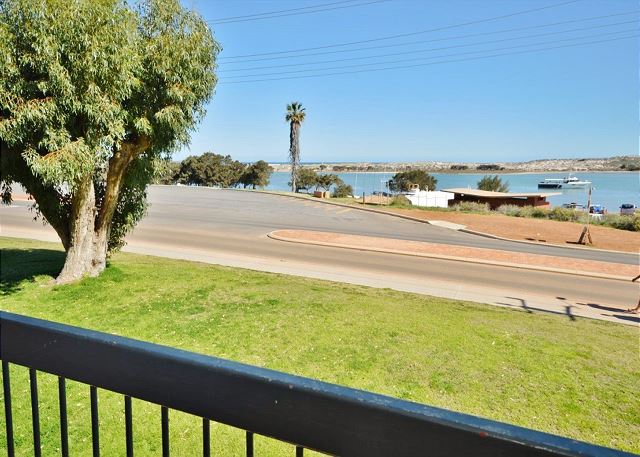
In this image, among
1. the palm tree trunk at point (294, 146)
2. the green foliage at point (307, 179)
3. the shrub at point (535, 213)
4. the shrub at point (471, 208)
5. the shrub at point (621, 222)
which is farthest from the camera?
the green foliage at point (307, 179)

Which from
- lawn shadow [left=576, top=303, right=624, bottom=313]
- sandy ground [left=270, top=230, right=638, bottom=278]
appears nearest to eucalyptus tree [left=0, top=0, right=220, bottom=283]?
sandy ground [left=270, top=230, right=638, bottom=278]

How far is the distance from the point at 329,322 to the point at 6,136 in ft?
21.7

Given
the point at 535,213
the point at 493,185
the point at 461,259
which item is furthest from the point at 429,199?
the point at 461,259

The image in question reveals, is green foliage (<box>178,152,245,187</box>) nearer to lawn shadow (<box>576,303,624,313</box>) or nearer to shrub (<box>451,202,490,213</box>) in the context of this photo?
shrub (<box>451,202,490,213</box>)

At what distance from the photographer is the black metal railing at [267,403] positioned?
1174 millimetres

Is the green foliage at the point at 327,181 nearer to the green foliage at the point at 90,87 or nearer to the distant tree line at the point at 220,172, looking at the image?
the distant tree line at the point at 220,172

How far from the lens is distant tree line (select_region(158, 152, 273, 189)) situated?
7375 centimetres

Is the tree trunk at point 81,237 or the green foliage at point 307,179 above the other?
the green foliage at point 307,179

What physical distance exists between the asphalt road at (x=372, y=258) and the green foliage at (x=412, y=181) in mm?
47643

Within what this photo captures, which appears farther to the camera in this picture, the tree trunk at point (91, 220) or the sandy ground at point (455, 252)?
the sandy ground at point (455, 252)

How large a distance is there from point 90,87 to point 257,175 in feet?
216

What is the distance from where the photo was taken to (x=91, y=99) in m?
8.23

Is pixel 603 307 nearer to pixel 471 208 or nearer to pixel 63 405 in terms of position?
pixel 63 405

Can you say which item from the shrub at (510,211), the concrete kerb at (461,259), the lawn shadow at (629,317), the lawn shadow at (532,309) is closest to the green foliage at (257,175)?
the shrub at (510,211)
